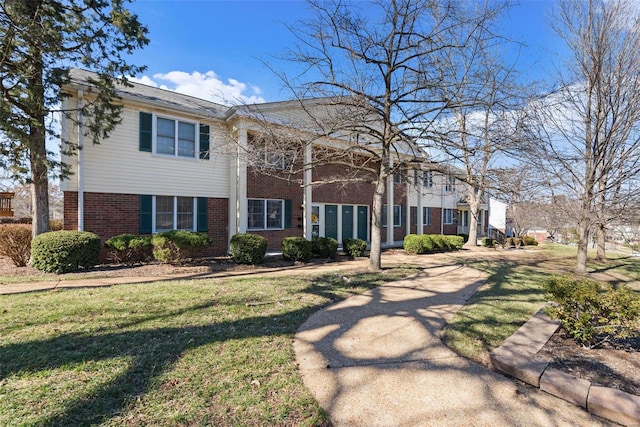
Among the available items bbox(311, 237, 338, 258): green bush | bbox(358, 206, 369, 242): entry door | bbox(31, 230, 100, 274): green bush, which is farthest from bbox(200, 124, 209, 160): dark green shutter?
bbox(358, 206, 369, 242): entry door

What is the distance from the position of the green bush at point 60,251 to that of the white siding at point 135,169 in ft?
6.45

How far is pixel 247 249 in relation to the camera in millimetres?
9906

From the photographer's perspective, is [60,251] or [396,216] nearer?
[60,251]

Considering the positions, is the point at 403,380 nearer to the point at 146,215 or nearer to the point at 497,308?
the point at 497,308

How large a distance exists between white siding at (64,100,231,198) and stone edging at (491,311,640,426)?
790 centimetres

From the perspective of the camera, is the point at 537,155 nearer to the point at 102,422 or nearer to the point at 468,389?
the point at 468,389

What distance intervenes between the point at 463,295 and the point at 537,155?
199 inches

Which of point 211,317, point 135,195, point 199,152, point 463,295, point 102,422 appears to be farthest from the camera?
point 199,152

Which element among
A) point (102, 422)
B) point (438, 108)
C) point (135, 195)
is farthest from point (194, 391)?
point (135, 195)

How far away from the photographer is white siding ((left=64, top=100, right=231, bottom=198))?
31.0 ft

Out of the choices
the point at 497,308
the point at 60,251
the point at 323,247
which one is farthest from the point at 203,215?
the point at 497,308

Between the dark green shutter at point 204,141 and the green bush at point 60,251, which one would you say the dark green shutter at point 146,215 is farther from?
the dark green shutter at point 204,141

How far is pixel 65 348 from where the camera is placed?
3.52 metres

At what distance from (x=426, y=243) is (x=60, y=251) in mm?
13523
